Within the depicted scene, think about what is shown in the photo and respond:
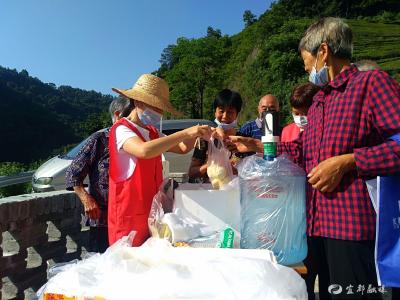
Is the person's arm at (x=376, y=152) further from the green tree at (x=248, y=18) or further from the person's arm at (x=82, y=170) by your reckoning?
the green tree at (x=248, y=18)

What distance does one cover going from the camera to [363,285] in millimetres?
1459

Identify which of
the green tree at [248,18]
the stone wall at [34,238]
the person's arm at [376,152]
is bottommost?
the stone wall at [34,238]

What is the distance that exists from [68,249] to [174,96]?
3769 centimetres

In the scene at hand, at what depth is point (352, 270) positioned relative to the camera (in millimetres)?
1457

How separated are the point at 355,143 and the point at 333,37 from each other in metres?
0.47

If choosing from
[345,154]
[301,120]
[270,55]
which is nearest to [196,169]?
[345,154]

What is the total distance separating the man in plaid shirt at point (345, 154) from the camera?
1.37 m

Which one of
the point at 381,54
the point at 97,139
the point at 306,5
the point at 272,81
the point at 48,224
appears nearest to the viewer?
the point at 97,139

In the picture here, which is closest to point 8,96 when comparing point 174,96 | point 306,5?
point 174,96

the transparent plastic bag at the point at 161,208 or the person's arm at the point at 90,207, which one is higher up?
the transparent plastic bag at the point at 161,208

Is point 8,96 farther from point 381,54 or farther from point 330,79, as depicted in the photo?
point 330,79

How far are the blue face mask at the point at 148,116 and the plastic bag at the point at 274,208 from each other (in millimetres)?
638

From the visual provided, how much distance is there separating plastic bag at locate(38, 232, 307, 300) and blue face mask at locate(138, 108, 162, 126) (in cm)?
78

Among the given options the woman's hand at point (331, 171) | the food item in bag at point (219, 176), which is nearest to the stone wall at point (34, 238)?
the food item in bag at point (219, 176)
